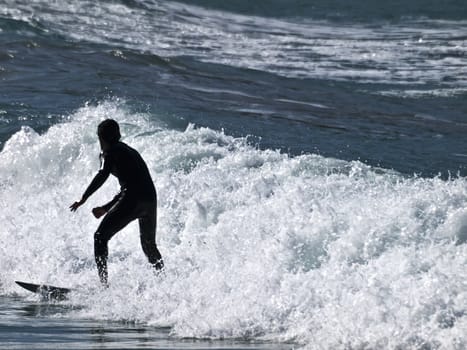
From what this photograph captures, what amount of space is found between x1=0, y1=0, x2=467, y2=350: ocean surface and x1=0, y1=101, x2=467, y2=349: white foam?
0.07 ft

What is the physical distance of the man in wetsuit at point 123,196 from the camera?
481 inches

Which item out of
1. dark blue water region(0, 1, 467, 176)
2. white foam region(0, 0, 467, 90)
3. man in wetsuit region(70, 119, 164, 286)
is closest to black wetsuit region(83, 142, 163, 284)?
man in wetsuit region(70, 119, 164, 286)

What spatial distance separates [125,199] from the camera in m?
12.4

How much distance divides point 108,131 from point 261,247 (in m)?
1.84

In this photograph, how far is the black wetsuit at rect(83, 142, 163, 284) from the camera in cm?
1225

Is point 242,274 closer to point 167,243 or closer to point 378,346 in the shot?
point 378,346

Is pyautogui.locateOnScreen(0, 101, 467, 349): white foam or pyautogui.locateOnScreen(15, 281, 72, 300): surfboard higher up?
pyautogui.locateOnScreen(0, 101, 467, 349): white foam

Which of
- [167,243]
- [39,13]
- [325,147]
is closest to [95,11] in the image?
[39,13]

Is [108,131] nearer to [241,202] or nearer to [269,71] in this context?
[241,202]

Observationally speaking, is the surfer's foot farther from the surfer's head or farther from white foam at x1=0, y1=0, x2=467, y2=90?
white foam at x1=0, y1=0, x2=467, y2=90

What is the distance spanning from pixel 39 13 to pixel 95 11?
3.33m

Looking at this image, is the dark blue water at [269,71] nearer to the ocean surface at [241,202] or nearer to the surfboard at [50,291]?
the ocean surface at [241,202]

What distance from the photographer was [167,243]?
14.4 metres

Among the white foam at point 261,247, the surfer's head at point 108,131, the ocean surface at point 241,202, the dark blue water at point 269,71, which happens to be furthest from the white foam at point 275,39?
the surfer's head at point 108,131
